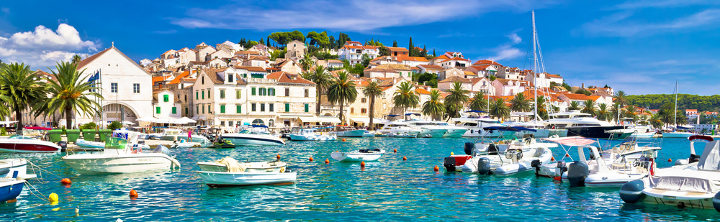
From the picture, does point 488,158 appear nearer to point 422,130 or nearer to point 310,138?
point 310,138

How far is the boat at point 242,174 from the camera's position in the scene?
23.3m

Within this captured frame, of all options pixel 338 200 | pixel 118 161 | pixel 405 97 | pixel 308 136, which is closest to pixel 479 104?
pixel 405 97

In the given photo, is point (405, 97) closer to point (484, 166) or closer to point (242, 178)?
point (484, 166)

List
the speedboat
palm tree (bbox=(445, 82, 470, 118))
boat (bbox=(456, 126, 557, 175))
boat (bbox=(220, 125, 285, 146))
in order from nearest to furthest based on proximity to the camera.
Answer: boat (bbox=(456, 126, 557, 175)), the speedboat, boat (bbox=(220, 125, 285, 146)), palm tree (bbox=(445, 82, 470, 118))

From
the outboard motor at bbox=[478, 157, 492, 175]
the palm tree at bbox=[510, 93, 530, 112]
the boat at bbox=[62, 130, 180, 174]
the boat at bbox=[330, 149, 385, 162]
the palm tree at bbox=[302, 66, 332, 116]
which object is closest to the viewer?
the boat at bbox=[62, 130, 180, 174]

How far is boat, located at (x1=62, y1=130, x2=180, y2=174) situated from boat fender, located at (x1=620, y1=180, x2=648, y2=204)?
23.5 m

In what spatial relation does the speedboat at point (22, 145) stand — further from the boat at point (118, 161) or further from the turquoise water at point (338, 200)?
the boat at point (118, 161)

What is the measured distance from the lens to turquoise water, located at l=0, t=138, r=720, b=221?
60.3 ft

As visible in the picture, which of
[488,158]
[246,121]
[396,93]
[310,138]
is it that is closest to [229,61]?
[396,93]

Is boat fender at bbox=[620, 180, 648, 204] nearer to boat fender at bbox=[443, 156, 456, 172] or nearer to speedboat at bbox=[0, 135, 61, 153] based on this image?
boat fender at bbox=[443, 156, 456, 172]

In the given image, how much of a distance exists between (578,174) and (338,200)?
37.1 ft

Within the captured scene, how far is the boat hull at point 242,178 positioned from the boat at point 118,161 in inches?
302

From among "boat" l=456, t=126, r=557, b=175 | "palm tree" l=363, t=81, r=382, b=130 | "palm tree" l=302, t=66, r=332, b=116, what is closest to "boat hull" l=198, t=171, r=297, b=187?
"boat" l=456, t=126, r=557, b=175

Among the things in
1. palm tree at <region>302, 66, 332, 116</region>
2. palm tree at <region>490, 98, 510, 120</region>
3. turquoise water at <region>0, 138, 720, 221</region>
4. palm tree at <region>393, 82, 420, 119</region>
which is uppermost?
palm tree at <region>302, 66, 332, 116</region>
